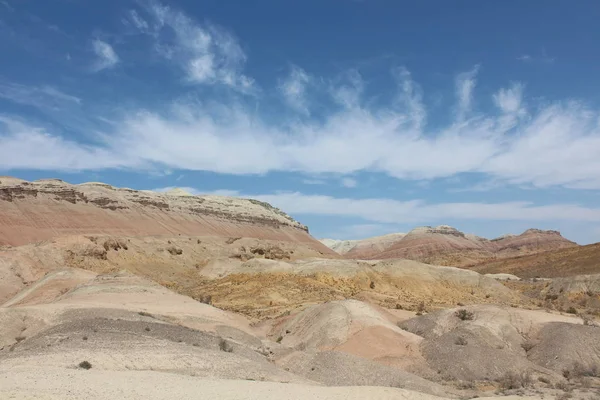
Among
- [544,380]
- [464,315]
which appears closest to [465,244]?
[464,315]

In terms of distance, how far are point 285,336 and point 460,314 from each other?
10.3m

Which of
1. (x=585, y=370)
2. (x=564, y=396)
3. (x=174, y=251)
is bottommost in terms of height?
(x=564, y=396)

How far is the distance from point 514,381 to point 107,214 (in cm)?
8830

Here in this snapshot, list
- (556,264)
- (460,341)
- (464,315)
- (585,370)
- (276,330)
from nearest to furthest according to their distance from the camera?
(585,370) → (460,341) → (464,315) → (276,330) → (556,264)

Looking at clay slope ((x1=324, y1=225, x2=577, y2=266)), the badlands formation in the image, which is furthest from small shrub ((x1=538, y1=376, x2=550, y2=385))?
clay slope ((x1=324, y1=225, x2=577, y2=266))

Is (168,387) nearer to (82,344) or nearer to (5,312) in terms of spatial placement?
(82,344)

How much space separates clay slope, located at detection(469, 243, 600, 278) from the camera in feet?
230

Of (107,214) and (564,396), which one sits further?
(107,214)

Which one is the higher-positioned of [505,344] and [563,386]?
[505,344]

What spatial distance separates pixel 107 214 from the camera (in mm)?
94188

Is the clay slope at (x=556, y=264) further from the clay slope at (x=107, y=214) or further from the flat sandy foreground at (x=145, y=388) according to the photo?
the clay slope at (x=107, y=214)

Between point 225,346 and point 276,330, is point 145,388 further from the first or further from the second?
point 276,330

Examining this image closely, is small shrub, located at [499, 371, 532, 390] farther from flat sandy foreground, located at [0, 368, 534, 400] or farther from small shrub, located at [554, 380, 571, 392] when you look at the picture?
flat sandy foreground, located at [0, 368, 534, 400]

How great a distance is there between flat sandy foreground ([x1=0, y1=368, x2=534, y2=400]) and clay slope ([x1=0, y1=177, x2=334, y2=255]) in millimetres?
68248
